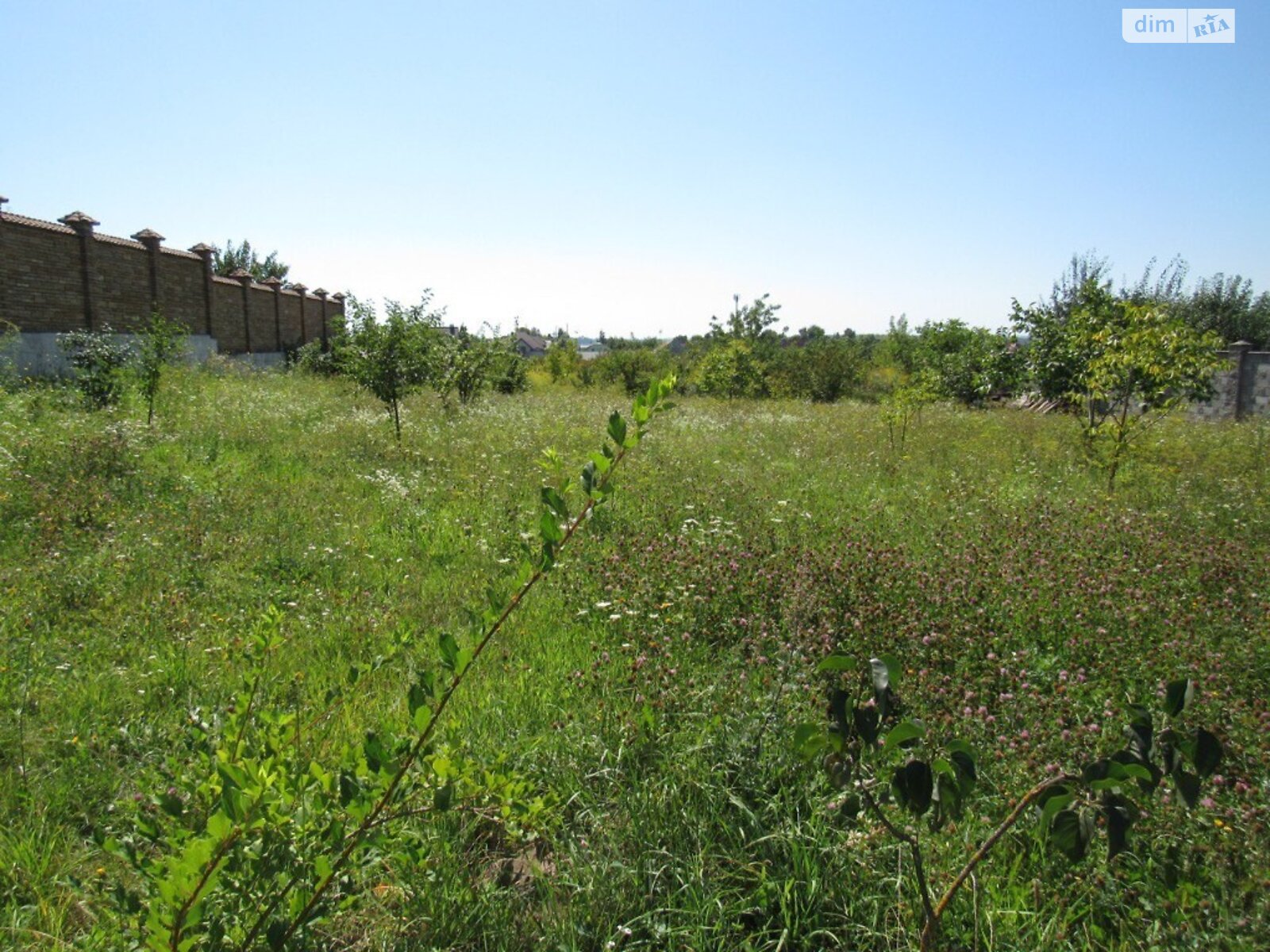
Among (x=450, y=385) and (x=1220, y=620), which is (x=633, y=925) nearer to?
(x=1220, y=620)

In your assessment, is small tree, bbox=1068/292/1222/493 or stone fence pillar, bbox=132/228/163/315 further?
stone fence pillar, bbox=132/228/163/315

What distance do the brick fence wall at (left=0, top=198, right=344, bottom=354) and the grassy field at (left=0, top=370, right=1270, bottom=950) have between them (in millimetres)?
9513

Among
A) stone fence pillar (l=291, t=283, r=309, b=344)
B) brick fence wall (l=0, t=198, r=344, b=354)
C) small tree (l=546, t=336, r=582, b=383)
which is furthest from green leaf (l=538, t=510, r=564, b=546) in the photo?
stone fence pillar (l=291, t=283, r=309, b=344)

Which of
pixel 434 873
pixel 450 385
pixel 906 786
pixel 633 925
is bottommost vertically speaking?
pixel 633 925

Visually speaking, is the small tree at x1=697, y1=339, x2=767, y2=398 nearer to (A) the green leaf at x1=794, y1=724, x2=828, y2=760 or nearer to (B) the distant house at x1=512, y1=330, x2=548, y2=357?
(A) the green leaf at x1=794, y1=724, x2=828, y2=760

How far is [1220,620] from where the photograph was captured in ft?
13.0

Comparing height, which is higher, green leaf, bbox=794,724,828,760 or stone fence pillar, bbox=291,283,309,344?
stone fence pillar, bbox=291,283,309,344

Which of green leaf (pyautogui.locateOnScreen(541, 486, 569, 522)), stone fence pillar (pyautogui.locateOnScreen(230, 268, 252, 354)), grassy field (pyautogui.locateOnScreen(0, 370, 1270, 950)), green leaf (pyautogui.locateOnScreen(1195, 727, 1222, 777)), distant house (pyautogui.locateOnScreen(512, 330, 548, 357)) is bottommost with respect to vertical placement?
grassy field (pyautogui.locateOnScreen(0, 370, 1270, 950))

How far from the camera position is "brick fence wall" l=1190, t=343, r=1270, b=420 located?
55.9 feet

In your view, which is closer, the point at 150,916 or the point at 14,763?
the point at 150,916

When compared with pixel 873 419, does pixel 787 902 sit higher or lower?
lower

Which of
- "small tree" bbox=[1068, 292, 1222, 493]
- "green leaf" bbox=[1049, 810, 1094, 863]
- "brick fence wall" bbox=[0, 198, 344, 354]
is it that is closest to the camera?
"green leaf" bbox=[1049, 810, 1094, 863]

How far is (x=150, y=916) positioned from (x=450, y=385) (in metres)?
15.4

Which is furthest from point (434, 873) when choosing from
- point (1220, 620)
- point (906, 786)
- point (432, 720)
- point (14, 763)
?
point (1220, 620)
